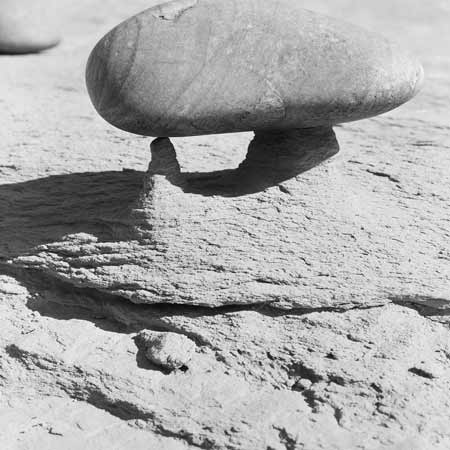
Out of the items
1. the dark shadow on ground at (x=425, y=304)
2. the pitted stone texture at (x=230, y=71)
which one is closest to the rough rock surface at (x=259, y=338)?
the dark shadow on ground at (x=425, y=304)

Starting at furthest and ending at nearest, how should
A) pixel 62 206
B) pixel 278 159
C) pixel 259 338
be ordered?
pixel 62 206 → pixel 278 159 → pixel 259 338

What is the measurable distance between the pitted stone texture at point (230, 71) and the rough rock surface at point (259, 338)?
14.2 inches

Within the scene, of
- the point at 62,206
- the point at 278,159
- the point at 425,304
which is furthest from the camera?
the point at 62,206

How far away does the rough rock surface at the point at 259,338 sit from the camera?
3037 mm

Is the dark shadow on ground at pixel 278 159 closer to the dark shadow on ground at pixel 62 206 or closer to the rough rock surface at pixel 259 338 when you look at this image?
the rough rock surface at pixel 259 338

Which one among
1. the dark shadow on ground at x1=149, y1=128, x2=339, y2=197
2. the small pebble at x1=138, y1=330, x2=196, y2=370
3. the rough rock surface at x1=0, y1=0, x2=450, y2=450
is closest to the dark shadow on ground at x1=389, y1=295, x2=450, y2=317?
the rough rock surface at x1=0, y1=0, x2=450, y2=450

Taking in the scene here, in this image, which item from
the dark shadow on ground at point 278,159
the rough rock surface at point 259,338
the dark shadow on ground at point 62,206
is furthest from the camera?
the dark shadow on ground at point 62,206

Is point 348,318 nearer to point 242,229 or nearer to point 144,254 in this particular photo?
point 242,229

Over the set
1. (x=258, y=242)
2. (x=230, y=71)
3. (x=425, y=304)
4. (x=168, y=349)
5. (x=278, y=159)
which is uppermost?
(x=230, y=71)

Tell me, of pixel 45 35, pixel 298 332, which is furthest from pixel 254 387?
pixel 45 35

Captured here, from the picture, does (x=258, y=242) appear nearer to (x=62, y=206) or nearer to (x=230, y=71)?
(x=230, y=71)

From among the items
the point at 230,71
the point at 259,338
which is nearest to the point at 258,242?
the point at 259,338

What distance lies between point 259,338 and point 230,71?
1.07m

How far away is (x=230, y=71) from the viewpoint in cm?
328
